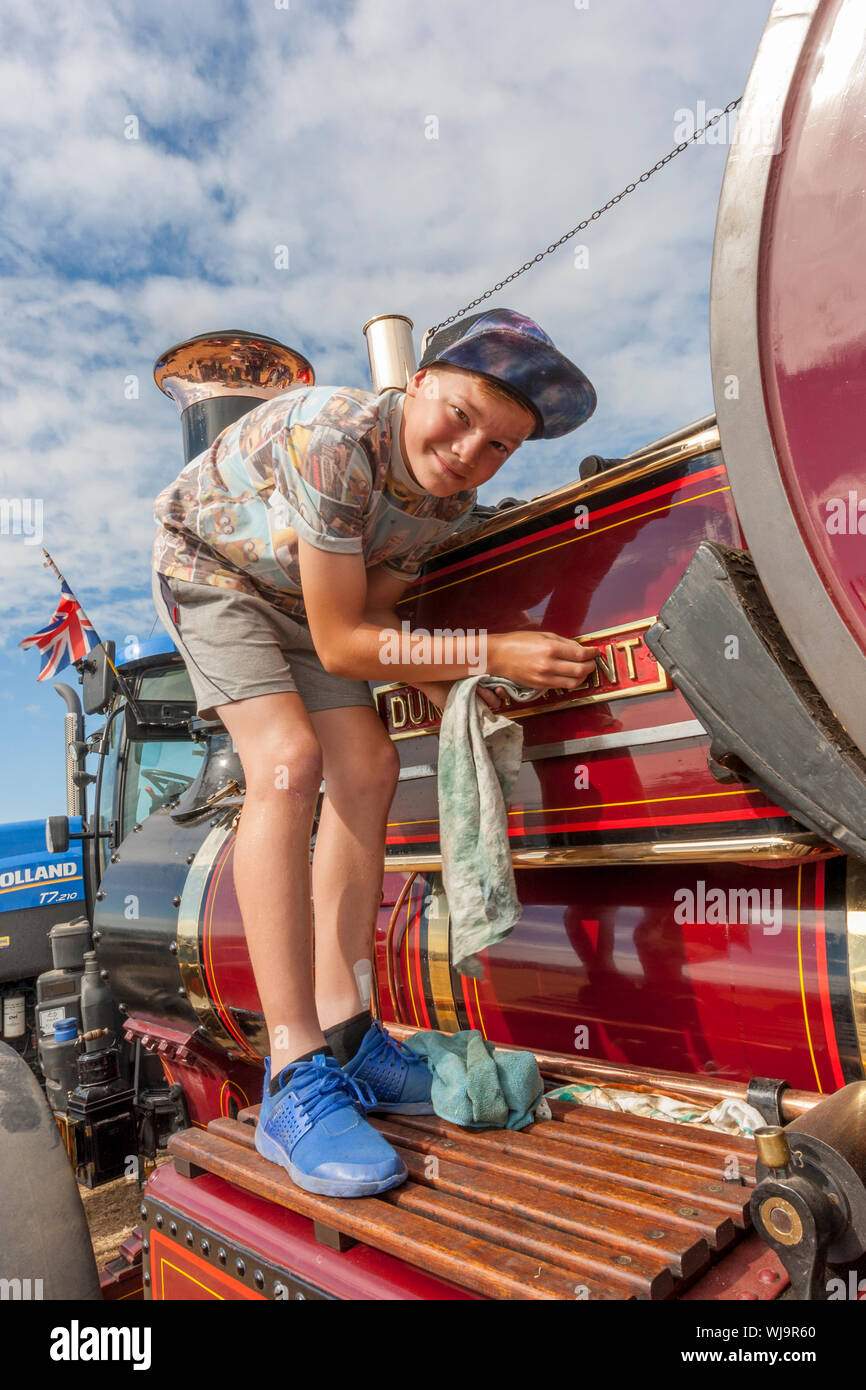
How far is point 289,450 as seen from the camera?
1.64 m

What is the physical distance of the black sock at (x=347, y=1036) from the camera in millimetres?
1713

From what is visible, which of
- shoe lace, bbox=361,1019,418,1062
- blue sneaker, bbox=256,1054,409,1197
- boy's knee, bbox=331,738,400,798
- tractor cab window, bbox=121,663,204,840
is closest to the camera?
blue sneaker, bbox=256,1054,409,1197

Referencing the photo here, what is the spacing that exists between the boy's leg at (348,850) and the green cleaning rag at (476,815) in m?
0.25

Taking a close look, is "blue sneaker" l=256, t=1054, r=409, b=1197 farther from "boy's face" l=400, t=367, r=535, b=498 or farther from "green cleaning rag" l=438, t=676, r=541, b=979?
"boy's face" l=400, t=367, r=535, b=498

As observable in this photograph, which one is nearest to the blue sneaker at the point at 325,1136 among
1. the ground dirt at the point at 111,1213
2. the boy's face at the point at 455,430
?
the boy's face at the point at 455,430

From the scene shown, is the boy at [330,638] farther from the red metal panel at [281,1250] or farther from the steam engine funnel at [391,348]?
the steam engine funnel at [391,348]

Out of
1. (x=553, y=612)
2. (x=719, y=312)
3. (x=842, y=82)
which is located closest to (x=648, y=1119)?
(x=553, y=612)

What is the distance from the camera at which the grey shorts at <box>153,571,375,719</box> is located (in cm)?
176

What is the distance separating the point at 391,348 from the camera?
3197 millimetres

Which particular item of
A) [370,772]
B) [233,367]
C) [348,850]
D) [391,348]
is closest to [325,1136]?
[348,850]

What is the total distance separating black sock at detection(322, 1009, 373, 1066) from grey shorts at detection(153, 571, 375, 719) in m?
0.64

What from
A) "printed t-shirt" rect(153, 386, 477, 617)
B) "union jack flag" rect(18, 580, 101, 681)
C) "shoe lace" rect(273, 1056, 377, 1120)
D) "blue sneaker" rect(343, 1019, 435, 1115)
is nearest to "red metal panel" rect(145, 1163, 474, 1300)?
"shoe lace" rect(273, 1056, 377, 1120)

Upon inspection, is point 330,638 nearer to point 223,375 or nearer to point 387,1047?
point 387,1047

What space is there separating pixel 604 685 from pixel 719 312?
701mm
